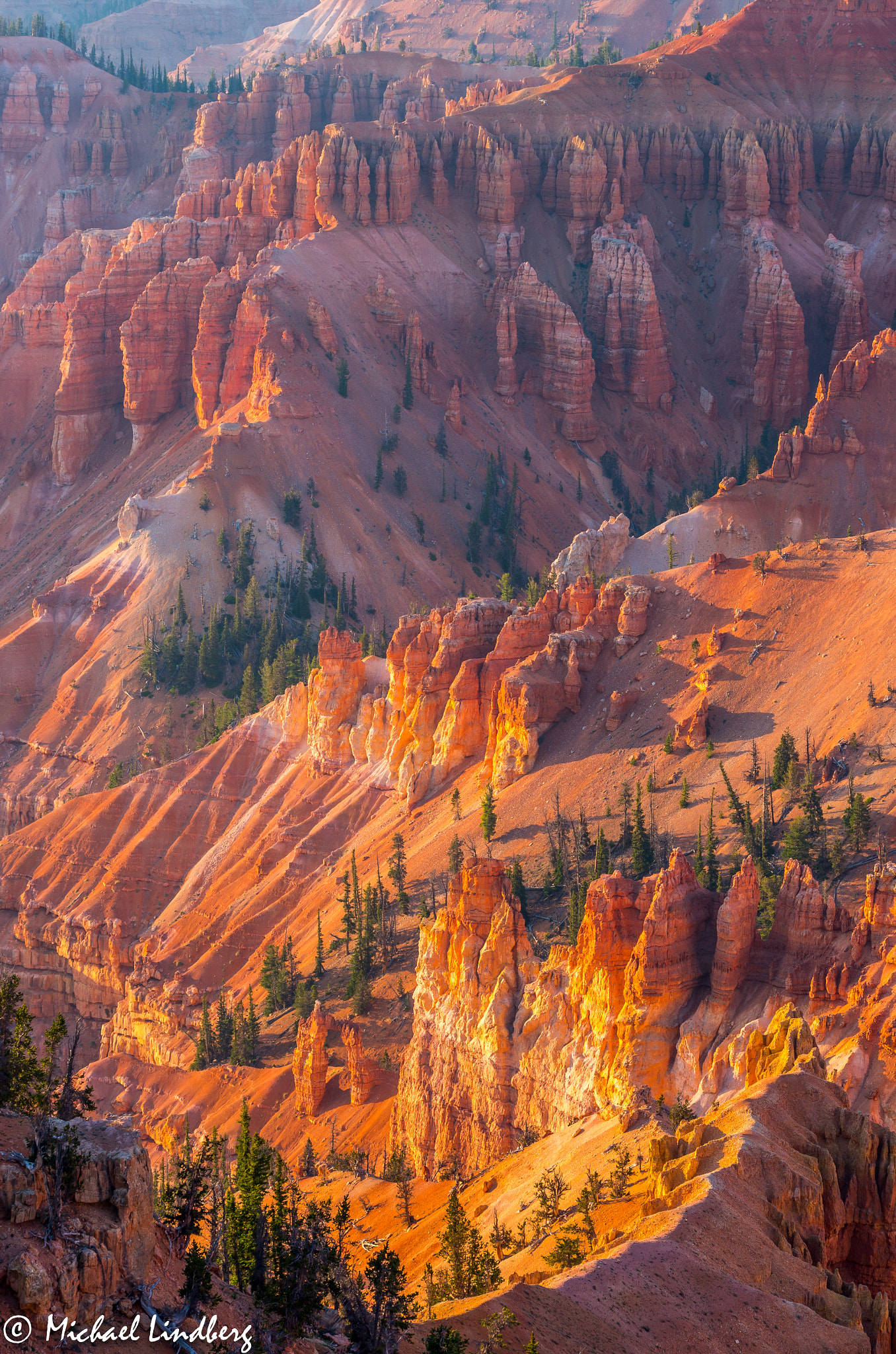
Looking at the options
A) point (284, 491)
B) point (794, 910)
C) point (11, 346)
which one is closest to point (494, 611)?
point (794, 910)

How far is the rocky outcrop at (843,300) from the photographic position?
189250 millimetres

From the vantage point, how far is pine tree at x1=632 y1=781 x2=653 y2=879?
7794 centimetres

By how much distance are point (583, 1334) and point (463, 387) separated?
140125 mm

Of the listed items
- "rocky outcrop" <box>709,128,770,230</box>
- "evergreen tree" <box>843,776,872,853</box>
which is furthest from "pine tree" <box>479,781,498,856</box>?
"rocky outcrop" <box>709,128,770,230</box>

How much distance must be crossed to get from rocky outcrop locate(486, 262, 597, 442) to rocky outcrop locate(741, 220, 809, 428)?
17.4 m

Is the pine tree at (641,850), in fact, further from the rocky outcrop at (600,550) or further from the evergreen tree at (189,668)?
the evergreen tree at (189,668)

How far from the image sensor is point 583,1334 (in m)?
42.3

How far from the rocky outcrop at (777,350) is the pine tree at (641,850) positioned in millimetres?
112886

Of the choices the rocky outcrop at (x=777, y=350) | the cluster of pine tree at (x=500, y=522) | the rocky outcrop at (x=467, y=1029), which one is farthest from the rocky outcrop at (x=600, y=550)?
the rocky outcrop at (x=777, y=350)

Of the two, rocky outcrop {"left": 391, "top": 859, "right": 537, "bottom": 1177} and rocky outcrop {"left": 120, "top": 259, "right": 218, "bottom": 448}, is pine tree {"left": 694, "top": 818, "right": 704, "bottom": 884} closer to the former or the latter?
rocky outcrop {"left": 391, "top": 859, "right": 537, "bottom": 1177}

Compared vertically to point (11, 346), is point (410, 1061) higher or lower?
lower

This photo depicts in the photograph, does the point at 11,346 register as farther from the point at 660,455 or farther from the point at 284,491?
the point at 660,455

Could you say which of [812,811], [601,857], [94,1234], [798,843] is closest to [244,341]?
[601,857]

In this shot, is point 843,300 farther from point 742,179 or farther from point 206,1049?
point 206,1049
